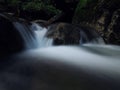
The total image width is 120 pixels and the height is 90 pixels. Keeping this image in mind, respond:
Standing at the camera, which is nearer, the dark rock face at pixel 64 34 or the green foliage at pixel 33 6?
the dark rock face at pixel 64 34

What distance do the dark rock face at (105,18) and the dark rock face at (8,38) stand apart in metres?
3.40

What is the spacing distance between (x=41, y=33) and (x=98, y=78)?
403 cm

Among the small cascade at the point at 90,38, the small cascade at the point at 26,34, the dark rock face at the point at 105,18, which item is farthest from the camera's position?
the dark rock face at the point at 105,18

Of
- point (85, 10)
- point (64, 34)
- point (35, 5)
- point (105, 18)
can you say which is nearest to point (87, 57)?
point (64, 34)

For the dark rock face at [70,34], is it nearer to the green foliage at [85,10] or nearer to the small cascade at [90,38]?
the small cascade at [90,38]

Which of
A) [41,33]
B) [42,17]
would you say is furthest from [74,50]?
[42,17]

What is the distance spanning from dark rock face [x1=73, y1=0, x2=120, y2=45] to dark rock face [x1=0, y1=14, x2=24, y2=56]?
3403mm

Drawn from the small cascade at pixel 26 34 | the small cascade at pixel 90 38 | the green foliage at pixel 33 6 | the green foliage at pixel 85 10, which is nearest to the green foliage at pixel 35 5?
the green foliage at pixel 33 6

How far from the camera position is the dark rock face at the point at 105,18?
9734 mm

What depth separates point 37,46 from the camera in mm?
8625

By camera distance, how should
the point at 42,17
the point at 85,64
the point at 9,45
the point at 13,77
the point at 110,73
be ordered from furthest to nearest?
1. the point at 42,17
2. the point at 9,45
3. the point at 85,64
4. the point at 110,73
5. the point at 13,77

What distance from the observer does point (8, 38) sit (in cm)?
780

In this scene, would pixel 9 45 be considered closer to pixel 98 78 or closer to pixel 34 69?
pixel 34 69

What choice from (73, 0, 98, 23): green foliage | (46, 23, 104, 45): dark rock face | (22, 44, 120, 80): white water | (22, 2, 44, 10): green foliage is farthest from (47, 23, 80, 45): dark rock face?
(22, 2, 44, 10): green foliage
